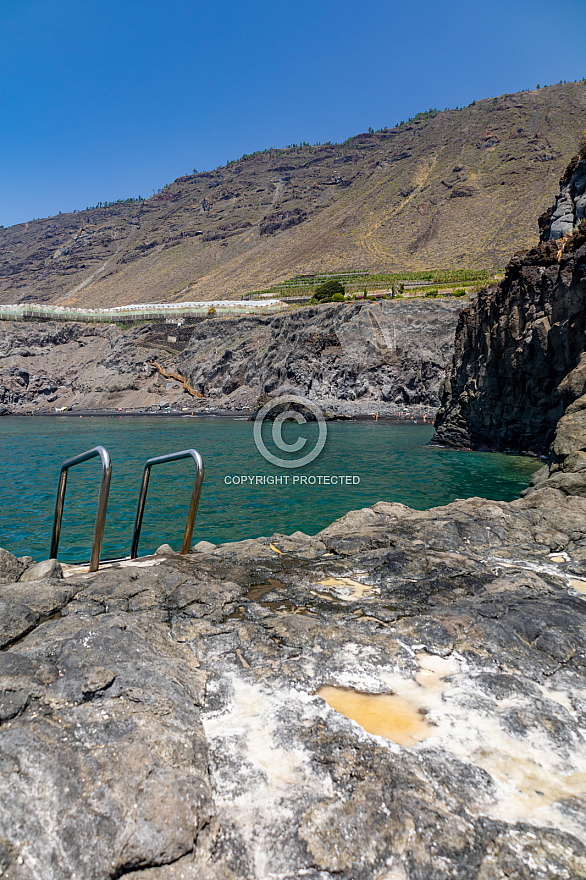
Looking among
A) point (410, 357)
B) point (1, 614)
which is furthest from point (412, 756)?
point (410, 357)

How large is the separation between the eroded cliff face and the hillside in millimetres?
52704

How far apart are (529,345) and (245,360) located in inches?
1627

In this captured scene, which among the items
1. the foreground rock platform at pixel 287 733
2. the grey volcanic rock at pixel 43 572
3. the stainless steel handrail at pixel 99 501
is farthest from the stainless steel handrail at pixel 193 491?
the grey volcanic rock at pixel 43 572

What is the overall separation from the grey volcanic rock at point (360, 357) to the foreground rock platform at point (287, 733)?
46512 mm

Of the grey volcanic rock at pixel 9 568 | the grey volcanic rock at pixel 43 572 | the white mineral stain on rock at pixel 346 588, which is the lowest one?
the grey volcanic rock at pixel 9 568

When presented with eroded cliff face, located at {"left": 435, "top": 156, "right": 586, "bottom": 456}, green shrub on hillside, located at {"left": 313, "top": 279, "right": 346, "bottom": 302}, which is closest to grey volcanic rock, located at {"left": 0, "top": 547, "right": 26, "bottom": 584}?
eroded cliff face, located at {"left": 435, "top": 156, "right": 586, "bottom": 456}

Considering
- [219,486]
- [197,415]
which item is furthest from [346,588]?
[197,415]

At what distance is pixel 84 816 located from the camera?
7.51 feet

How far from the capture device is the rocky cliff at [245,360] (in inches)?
2052

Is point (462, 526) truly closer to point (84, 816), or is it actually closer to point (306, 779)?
point (306, 779)

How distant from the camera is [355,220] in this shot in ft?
371

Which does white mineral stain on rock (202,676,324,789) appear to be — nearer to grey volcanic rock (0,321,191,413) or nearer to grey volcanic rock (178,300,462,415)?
grey volcanic rock (178,300,462,415)

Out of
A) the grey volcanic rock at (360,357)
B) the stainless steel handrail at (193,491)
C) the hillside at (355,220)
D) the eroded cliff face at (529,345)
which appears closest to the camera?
the stainless steel handrail at (193,491)

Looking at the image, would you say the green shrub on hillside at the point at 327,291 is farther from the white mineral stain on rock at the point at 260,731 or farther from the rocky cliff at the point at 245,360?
the white mineral stain on rock at the point at 260,731
